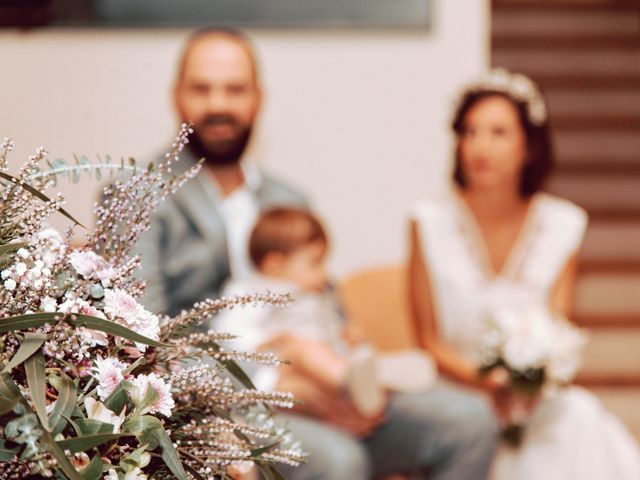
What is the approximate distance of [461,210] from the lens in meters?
3.50

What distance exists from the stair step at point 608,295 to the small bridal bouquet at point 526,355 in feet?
6.44

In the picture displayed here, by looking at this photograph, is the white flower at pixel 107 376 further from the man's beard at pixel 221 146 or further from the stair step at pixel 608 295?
the stair step at pixel 608 295

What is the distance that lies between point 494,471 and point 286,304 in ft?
7.12

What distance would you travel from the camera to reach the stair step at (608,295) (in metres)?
4.91

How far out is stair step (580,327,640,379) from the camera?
4782 mm

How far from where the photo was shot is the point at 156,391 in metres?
0.87

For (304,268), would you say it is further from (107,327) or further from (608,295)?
(608,295)

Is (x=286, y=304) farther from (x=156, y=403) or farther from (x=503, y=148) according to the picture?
(x=503, y=148)

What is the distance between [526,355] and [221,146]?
110 cm

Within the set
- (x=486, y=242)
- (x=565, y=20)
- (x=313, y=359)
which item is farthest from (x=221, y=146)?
(x=565, y=20)

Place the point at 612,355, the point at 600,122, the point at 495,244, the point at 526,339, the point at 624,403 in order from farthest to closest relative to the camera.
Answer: the point at 600,122
the point at 612,355
the point at 624,403
the point at 495,244
the point at 526,339

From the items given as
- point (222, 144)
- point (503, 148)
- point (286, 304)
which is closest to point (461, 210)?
point (503, 148)

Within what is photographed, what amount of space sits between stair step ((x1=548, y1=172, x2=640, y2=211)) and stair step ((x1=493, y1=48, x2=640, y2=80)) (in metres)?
0.56

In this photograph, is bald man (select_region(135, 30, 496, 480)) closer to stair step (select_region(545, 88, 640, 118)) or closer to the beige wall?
the beige wall
